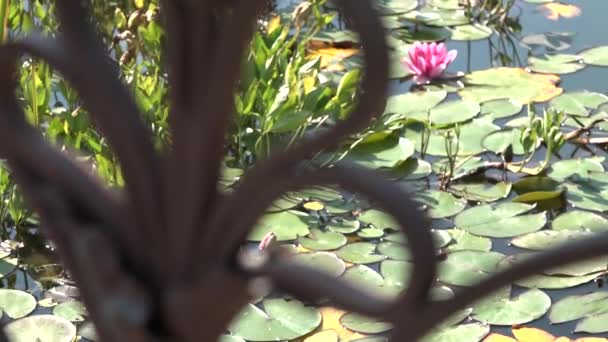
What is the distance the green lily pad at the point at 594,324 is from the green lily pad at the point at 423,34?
1165mm

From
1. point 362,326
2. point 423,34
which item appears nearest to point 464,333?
point 362,326

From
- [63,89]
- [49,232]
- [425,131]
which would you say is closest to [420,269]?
[49,232]

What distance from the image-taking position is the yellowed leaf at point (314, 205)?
2158mm

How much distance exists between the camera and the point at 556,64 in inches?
107

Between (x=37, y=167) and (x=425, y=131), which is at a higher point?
(x=37, y=167)

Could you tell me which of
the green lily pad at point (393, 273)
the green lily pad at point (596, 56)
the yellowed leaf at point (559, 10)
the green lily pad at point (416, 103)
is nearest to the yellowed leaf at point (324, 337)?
the green lily pad at point (393, 273)

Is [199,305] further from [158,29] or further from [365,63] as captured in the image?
[158,29]

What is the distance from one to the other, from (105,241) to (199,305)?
0.05m

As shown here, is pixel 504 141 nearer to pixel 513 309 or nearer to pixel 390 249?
pixel 390 249

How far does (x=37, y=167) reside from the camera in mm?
594

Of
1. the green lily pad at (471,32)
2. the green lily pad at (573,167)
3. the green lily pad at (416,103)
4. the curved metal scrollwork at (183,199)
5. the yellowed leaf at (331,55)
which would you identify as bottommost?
the green lily pad at (573,167)

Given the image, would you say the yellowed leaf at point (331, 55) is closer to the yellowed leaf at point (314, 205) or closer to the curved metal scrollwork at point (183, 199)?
the yellowed leaf at point (314, 205)

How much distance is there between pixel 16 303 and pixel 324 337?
489 mm

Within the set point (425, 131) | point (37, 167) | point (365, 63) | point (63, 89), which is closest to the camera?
point (365, 63)
